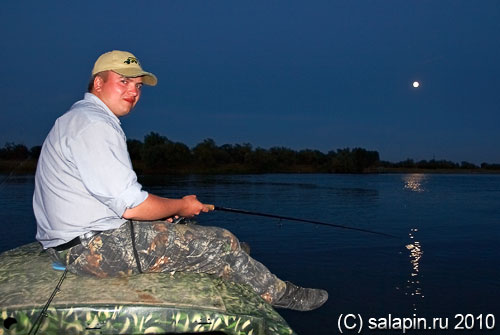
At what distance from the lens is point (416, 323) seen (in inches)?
211

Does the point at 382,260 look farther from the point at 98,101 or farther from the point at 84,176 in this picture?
the point at 84,176

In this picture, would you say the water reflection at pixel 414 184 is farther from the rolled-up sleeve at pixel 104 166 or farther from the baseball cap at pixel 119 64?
the rolled-up sleeve at pixel 104 166

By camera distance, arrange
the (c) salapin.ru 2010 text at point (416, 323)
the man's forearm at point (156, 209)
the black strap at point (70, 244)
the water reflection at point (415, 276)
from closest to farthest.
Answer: the man's forearm at point (156, 209) < the black strap at point (70, 244) < the (c) salapin.ru 2010 text at point (416, 323) < the water reflection at point (415, 276)

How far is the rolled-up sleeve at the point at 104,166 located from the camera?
2826 millimetres

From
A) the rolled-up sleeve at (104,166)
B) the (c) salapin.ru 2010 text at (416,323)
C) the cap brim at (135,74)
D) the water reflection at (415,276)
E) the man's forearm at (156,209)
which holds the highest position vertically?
the cap brim at (135,74)

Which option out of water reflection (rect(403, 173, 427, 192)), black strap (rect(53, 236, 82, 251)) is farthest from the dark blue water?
water reflection (rect(403, 173, 427, 192))

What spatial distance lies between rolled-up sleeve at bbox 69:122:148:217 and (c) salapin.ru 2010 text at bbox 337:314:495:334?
3470 mm

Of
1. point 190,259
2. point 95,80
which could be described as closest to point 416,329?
point 190,259

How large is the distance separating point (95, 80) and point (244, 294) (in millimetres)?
2036

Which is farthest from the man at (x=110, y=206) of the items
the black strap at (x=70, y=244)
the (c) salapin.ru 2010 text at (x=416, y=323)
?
the (c) salapin.ru 2010 text at (x=416, y=323)

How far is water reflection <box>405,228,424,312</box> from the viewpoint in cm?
632

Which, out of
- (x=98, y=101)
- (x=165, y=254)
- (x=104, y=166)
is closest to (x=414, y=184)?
(x=165, y=254)

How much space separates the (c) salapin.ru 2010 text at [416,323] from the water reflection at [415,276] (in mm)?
392

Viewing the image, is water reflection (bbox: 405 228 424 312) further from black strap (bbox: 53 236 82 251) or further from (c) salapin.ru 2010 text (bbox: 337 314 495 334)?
black strap (bbox: 53 236 82 251)
